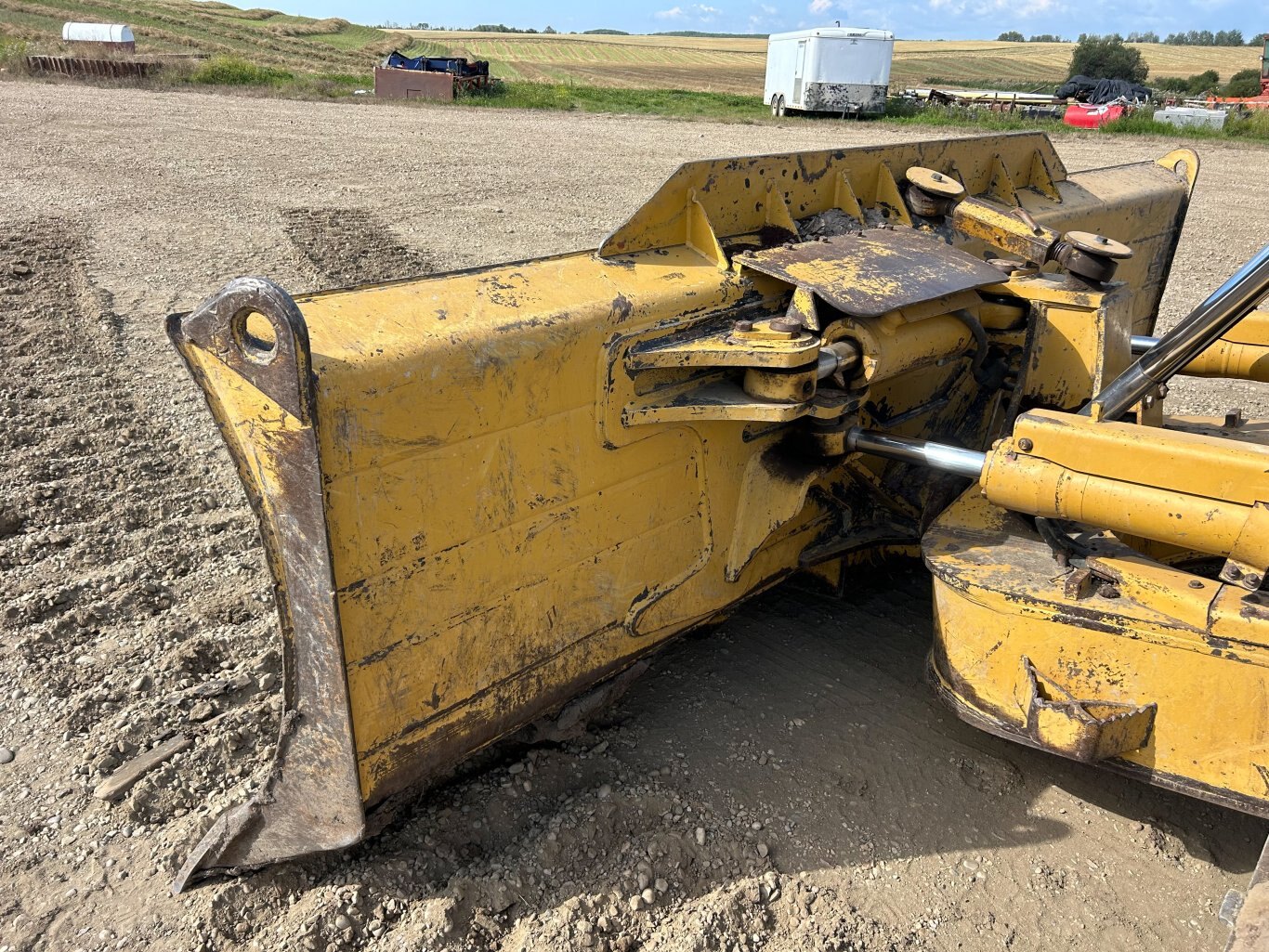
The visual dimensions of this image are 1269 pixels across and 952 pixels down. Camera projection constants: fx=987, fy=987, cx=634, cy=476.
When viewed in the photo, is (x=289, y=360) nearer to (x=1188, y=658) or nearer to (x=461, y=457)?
(x=461, y=457)

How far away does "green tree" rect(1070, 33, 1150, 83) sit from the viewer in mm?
39719

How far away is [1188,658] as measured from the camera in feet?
6.81

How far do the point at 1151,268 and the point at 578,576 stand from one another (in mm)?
3347

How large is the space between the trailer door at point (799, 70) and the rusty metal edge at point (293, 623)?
22905 millimetres

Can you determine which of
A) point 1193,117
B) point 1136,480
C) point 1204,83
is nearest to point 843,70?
point 1193,117

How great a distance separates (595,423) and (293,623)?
801 mm

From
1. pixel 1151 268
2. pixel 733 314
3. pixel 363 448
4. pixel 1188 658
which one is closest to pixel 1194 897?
pixel 1188 658

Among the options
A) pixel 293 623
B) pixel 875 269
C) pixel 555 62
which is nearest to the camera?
pixel 293 623

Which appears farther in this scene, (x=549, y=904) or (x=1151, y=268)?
(x=1151, y=268)

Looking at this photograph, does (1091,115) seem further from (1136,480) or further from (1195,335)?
(1136,480)

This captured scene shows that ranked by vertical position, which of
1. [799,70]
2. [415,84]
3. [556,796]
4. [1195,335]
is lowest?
[556,796]

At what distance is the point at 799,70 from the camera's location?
893 inches

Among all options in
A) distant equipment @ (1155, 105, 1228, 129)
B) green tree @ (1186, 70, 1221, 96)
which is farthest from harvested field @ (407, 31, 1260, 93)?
distant equipment @ (1155, 105, 1228, 129)

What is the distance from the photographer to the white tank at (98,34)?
26359 millimetres
